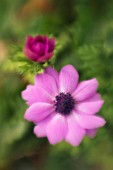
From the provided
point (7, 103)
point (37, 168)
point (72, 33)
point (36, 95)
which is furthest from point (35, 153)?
point (36, 95)

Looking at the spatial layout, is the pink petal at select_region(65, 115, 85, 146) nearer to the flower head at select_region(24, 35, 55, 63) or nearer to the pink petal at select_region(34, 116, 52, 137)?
the pink petal at select_region(34, 116, 52, 137)

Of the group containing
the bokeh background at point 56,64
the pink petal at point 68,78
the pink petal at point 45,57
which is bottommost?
the bokeh background at point 56,64

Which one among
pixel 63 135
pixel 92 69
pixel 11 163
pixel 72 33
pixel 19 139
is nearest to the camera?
pixel 63 135

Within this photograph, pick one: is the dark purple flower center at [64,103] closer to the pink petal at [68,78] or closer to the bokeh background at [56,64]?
the pink petal at [68,78]

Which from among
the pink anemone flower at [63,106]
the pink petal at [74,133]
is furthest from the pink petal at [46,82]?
the pink petal at [74,133]

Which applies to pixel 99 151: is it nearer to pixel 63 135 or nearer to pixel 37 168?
pixel 37 168

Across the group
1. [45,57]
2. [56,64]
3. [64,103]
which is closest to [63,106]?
[64,103]

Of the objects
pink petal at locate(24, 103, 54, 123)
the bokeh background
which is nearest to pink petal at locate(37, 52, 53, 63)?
pink petal at locate(24, 103, 54, 123)
